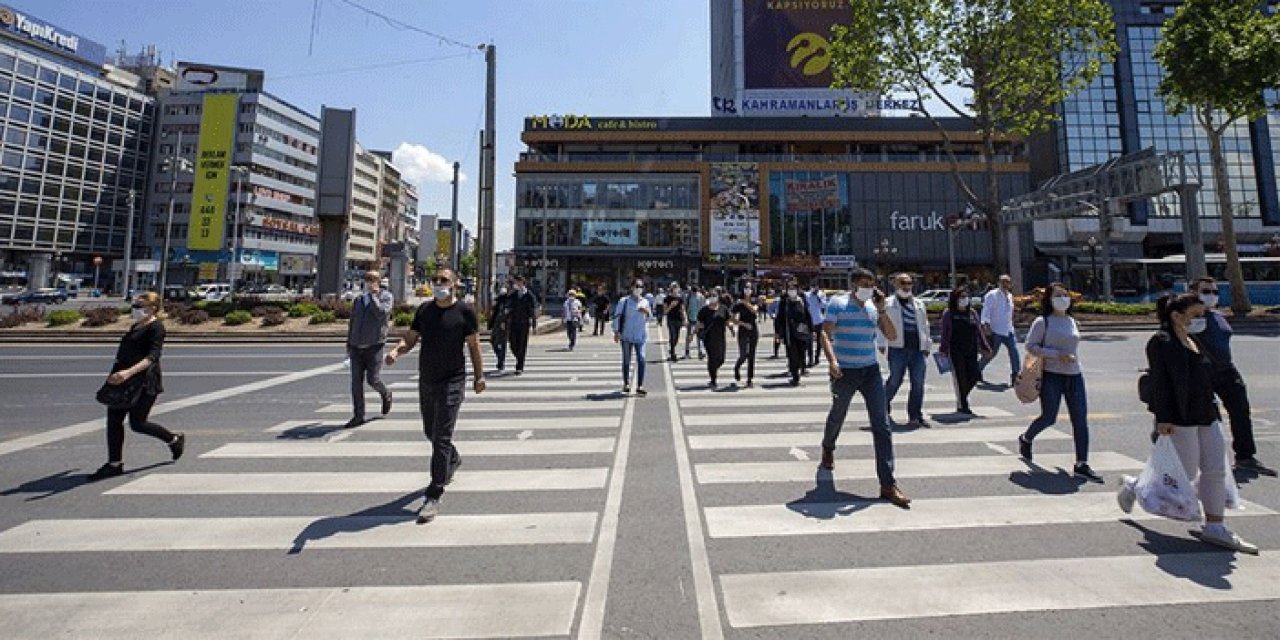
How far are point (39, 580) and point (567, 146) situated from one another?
57.4 metres

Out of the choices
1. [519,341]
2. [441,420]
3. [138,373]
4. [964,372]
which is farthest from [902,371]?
[138,373]

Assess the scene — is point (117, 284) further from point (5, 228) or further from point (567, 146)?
point (567, 146)

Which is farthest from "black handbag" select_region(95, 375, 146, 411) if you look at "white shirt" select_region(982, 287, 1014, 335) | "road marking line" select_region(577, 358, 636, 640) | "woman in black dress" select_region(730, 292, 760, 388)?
"white shirt" select_region(982, 287, 1014, 335)

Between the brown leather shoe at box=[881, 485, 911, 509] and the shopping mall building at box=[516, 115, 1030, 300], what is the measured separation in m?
47.1

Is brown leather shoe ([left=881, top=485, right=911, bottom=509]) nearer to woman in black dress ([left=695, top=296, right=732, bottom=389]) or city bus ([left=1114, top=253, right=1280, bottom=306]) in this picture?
woman in black dress ([left=695, top=296, right=732, bottom=389])

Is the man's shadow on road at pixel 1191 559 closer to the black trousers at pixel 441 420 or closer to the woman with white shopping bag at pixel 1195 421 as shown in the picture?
the woman with white shopping bag at pixel 1195 421

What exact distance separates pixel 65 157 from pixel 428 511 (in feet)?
284

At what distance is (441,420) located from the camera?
4289 millimetres

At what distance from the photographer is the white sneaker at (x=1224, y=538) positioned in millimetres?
3352

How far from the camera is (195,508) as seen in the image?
4.22m

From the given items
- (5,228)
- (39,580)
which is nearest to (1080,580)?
(39,580)

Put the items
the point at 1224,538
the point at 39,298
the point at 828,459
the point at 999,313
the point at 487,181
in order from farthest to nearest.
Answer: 1. the point at 39,298
2. the point at 487,181
3. the point at 999,313
4. the point at 828,459
5. the point at 1224,538

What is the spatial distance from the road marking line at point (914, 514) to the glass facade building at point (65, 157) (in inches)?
3132

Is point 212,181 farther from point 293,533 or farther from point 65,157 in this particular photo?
point 293,533
